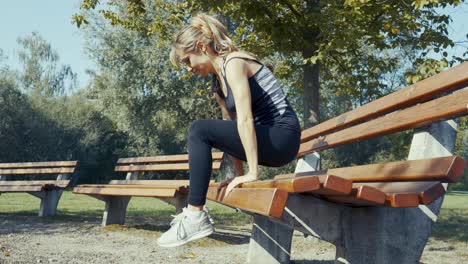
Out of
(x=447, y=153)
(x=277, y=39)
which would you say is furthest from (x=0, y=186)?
(x=447, y=153)

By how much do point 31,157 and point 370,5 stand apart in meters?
24.2

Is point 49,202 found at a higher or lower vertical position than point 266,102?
lower

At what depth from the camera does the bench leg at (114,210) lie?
330 inches

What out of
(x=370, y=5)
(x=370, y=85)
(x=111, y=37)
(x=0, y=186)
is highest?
(x=111, y=37)

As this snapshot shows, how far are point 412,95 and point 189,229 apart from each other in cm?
130

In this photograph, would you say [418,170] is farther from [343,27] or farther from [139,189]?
[343,27]

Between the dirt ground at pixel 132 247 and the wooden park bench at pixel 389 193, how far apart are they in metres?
2.78

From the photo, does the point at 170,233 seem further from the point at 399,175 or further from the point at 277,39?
the point at 277,39

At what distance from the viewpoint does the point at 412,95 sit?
9.87 ft

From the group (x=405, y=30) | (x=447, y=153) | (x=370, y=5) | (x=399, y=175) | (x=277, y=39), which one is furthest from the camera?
(x=405, y=30)

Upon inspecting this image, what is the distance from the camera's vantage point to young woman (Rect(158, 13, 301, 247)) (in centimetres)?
312

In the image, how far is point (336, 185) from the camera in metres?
2.15

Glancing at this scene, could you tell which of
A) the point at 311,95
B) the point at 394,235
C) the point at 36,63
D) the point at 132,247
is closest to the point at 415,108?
the point at 394,235

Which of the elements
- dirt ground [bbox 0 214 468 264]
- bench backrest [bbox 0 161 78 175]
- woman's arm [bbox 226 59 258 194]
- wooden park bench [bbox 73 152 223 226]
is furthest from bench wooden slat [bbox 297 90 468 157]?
bench backrest [bbox 0 161 78 175]
